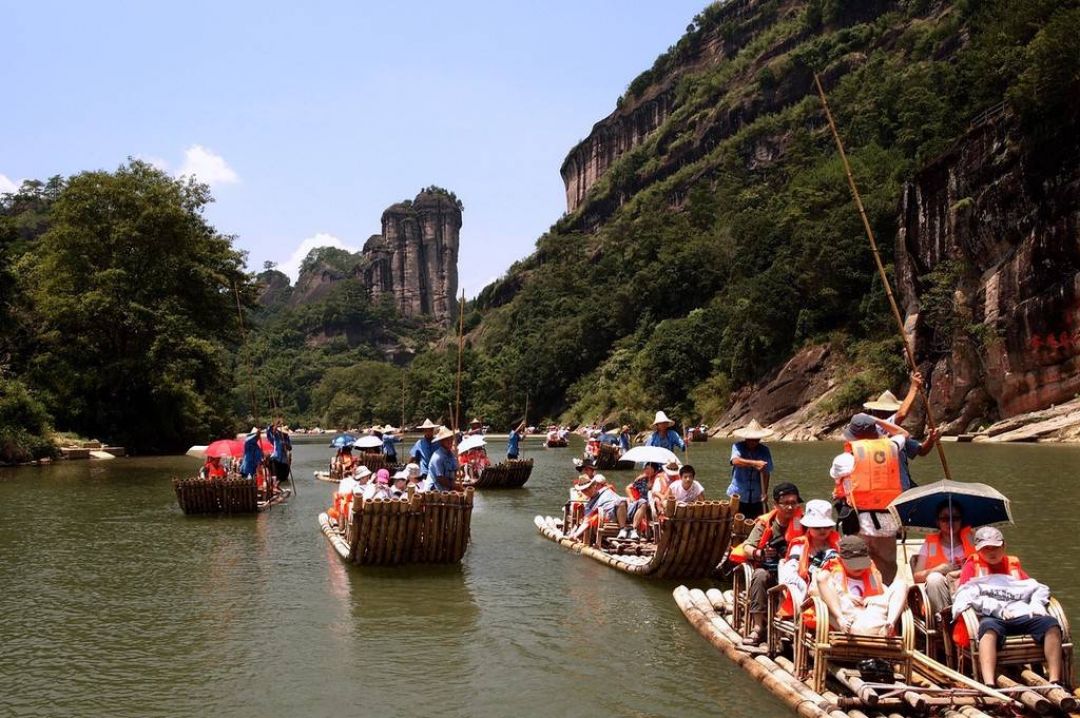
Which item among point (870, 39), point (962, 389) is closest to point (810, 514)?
point (962, 389)

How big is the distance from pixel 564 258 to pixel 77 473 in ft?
299

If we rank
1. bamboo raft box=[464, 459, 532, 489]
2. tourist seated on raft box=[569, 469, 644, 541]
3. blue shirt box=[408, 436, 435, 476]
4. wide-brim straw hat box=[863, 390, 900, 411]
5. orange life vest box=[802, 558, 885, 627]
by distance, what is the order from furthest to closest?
bamboo raft box=[464, 459, 532, 489] < blue shirt box=[408, 436, 435, 476] < tourist seated on raft box=[569, 469, 644, 541] < wide-brim straw hat box=[863, 390, 900, 411] < orange life vest box=[802, 558, 885, 627]

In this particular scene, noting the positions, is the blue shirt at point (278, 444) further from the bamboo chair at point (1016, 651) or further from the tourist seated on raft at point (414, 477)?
the bamboo chair at point (1016, 651)

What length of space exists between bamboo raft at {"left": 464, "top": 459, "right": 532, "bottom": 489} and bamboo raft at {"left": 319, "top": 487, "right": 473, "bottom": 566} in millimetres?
13533

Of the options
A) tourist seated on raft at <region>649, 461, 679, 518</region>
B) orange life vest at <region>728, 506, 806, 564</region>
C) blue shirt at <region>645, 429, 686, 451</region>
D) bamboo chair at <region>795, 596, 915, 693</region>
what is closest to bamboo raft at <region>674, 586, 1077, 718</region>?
bamboo chair at <region>795, 596, 915, 693</region>

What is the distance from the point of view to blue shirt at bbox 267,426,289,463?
83.1 ft

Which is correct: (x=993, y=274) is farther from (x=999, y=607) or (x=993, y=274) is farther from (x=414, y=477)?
(x=999, y=607)

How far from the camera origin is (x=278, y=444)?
26703 millimetres

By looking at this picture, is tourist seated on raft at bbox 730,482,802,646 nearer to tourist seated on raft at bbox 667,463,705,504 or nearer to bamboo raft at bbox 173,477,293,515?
tourist seated on raft at bbox 667,463,705,504

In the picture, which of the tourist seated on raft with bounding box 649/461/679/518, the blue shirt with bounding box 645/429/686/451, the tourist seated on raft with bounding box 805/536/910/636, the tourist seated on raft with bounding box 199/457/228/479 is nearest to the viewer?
the tourist seated on raft with bounding box 805/536/910/636

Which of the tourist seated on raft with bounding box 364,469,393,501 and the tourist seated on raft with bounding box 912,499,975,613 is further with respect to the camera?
the tourist seated on raft with bounding box 364,469,393,501

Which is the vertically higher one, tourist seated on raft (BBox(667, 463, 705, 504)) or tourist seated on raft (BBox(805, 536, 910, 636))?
tourist seated on raft (BBox(667, 463, 705, 504))

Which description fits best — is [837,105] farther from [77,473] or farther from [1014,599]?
[1014,599]

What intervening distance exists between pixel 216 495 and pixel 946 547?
16046 mm
